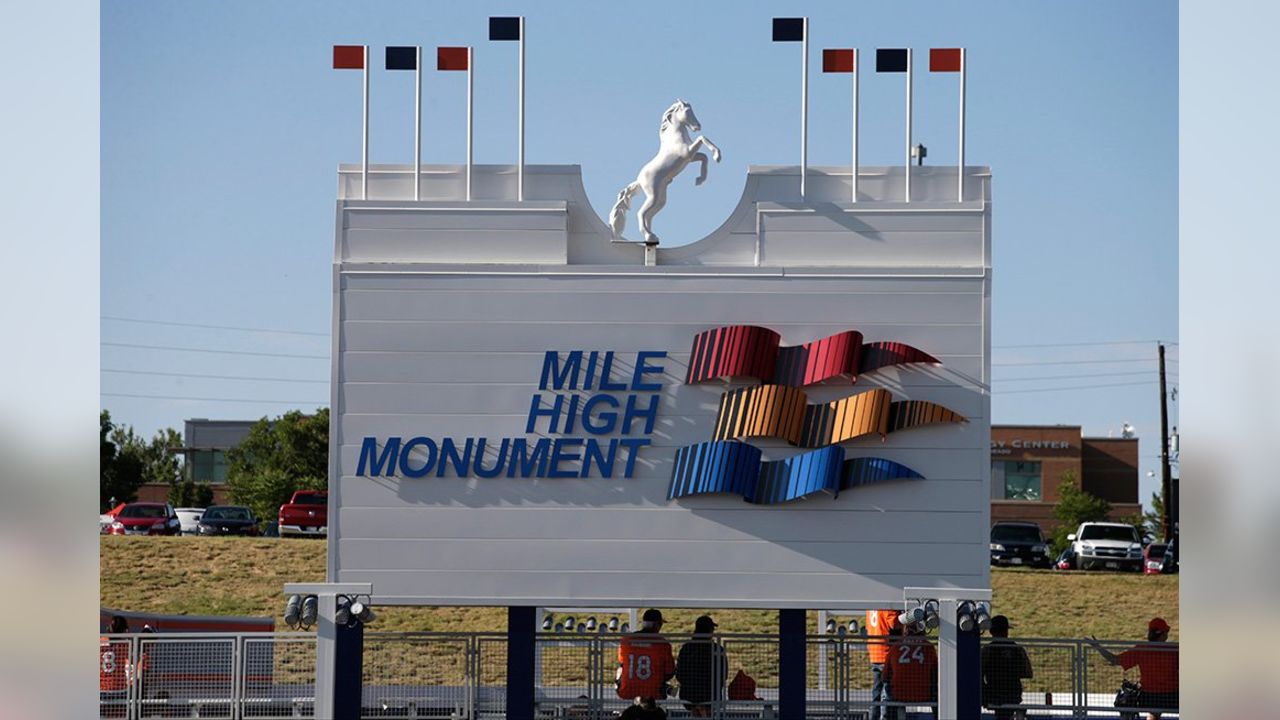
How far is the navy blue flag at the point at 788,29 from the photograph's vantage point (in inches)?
709

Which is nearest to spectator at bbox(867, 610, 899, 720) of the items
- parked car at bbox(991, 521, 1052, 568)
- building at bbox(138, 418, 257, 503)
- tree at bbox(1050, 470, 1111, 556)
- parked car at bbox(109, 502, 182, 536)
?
parked car at bbox(991, 521, 1052, 568)

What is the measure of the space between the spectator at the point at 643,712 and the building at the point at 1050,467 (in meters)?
57.2

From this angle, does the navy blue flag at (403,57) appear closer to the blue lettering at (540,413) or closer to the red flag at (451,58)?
the red flag at (451,58)

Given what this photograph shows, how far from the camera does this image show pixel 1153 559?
5134 cm

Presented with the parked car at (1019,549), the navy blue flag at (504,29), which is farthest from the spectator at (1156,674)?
the parked car at (1019,549)

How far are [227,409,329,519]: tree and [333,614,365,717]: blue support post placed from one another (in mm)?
44421

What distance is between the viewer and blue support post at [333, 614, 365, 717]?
1731 cm

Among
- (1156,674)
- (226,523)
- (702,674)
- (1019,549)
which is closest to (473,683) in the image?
(702,674)

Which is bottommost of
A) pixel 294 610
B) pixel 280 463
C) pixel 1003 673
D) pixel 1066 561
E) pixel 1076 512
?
pixel 1066 561

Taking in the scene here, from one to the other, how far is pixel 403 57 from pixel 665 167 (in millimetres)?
3212

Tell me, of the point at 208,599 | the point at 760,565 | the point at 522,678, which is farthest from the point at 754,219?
the point at 208,599

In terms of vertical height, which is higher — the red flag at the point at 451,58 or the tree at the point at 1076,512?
the red flag at the point at 451,58

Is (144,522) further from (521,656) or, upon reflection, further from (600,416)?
(600,416)
